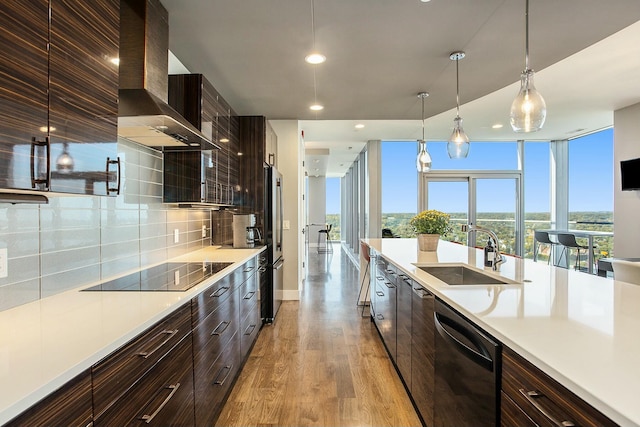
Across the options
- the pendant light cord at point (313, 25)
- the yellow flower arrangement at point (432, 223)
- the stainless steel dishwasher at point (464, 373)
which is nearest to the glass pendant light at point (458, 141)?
the yellow flower arrangement at point (432, 223)

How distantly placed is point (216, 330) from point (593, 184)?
7.32m

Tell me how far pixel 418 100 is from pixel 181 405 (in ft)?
11.6

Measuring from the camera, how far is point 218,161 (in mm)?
3150

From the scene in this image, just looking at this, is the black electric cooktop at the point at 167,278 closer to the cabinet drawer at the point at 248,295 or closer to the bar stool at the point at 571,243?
the cabinet drawer at the point at 248,295

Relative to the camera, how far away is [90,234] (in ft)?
5.95

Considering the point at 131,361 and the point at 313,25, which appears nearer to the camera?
the point at 131,361

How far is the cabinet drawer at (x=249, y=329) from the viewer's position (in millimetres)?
2754

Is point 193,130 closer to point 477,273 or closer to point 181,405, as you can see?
point 181,405

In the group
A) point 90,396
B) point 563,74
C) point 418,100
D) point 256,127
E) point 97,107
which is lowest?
point 90,396

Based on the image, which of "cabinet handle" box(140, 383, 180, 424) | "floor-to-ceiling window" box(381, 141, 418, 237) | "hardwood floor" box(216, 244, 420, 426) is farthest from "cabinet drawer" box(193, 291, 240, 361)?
"floor-to-ceiling window" box(381, 141, 418, 237)

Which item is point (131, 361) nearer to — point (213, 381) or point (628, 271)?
point (213, 381)

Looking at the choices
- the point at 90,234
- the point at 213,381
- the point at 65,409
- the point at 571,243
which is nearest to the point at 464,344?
the point at 65,409

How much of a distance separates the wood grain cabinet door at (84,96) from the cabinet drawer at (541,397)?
1576mm

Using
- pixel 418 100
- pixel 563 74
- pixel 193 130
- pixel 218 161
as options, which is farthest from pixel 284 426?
pixel 563 74
